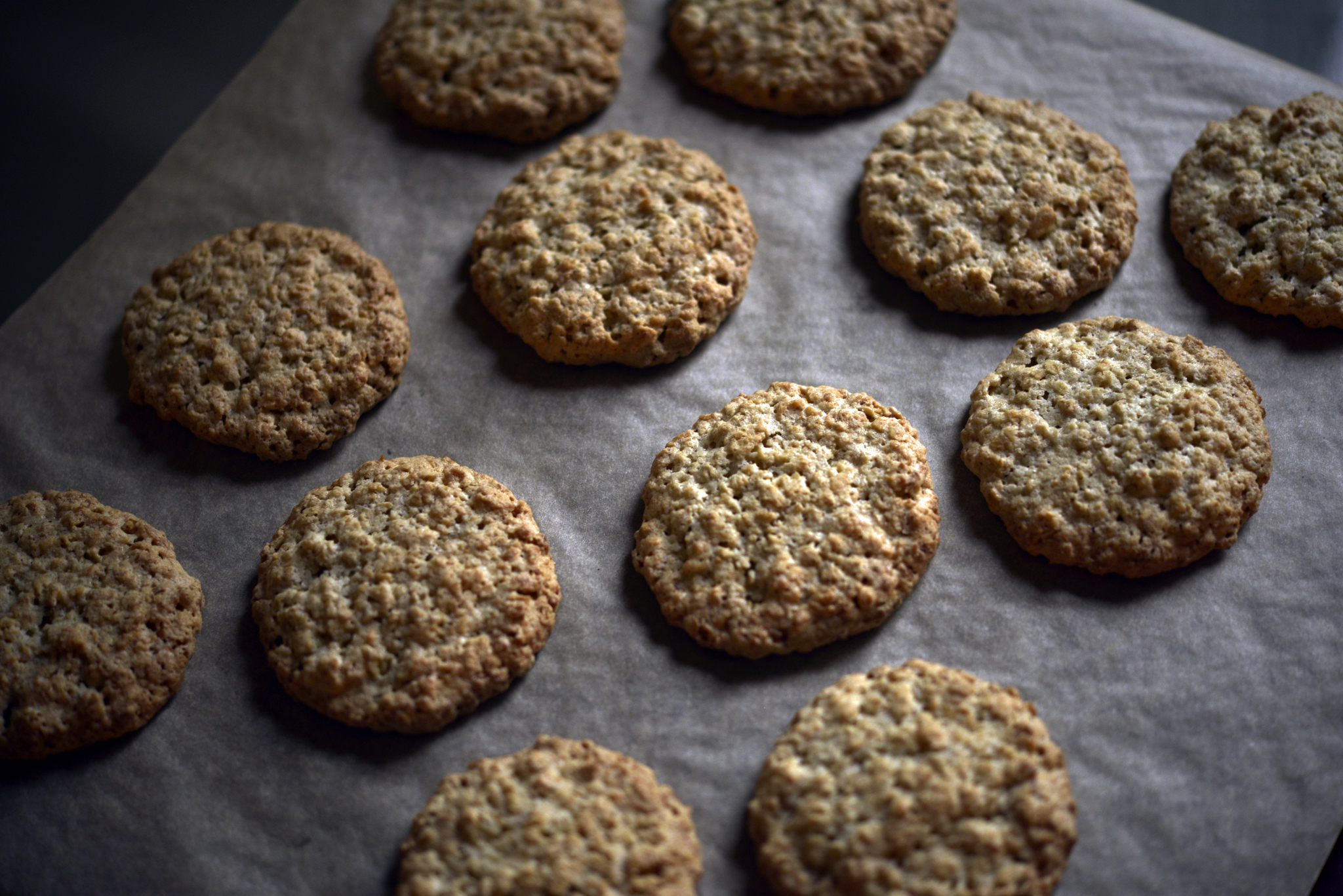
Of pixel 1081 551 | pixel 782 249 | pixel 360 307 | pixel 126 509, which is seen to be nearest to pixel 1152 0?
pixel 782 249

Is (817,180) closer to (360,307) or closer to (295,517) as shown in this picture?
(360,307)

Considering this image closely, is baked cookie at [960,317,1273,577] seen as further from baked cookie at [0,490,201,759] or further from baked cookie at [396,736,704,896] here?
baked cookie at [0,490,201,759]

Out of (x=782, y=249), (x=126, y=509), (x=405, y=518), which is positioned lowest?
(x=126, y=509)

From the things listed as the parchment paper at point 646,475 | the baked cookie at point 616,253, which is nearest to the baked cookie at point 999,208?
the parchment paper at point 646,475

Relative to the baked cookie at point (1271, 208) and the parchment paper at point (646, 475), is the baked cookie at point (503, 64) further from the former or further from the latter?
the baked cookie at point (1271, 208)

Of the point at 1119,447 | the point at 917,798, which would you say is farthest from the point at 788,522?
the point at 1119,447

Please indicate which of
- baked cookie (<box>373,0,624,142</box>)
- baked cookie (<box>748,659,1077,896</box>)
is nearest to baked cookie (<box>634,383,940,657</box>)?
baked cookie (<box>748,659,1077,896</box>)
